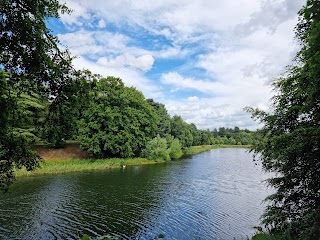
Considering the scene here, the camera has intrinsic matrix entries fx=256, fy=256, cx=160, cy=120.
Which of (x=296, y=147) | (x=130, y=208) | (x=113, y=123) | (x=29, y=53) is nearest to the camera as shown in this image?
(x=29, y=53)

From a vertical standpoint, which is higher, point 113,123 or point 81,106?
point 113,123

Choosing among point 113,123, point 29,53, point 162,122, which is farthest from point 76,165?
point 29,53

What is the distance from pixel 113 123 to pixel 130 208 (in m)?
23.8

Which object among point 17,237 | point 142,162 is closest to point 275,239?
point 17,237

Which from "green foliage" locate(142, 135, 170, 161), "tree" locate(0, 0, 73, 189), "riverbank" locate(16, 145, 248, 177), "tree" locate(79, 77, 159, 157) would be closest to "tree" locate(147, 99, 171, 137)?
"green foliage" locate(142, 135, 170, 161)

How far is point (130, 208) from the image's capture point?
60.8 feet

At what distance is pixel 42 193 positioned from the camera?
71.8ft

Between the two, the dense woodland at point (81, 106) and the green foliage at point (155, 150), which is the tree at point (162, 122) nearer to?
the green foliage at point (155, 150)

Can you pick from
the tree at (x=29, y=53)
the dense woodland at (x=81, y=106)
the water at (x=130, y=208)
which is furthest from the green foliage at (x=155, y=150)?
the tree at (x=29, y=53)

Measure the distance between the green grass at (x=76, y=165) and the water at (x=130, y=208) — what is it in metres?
2.53

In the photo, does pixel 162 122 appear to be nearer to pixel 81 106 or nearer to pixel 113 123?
pixel 113 123

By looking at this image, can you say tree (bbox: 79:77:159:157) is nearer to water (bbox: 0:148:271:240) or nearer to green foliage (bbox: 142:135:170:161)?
green foliage (bbox: 142:135:170:161)

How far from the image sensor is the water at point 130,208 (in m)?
14.5

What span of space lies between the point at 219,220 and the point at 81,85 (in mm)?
13910
